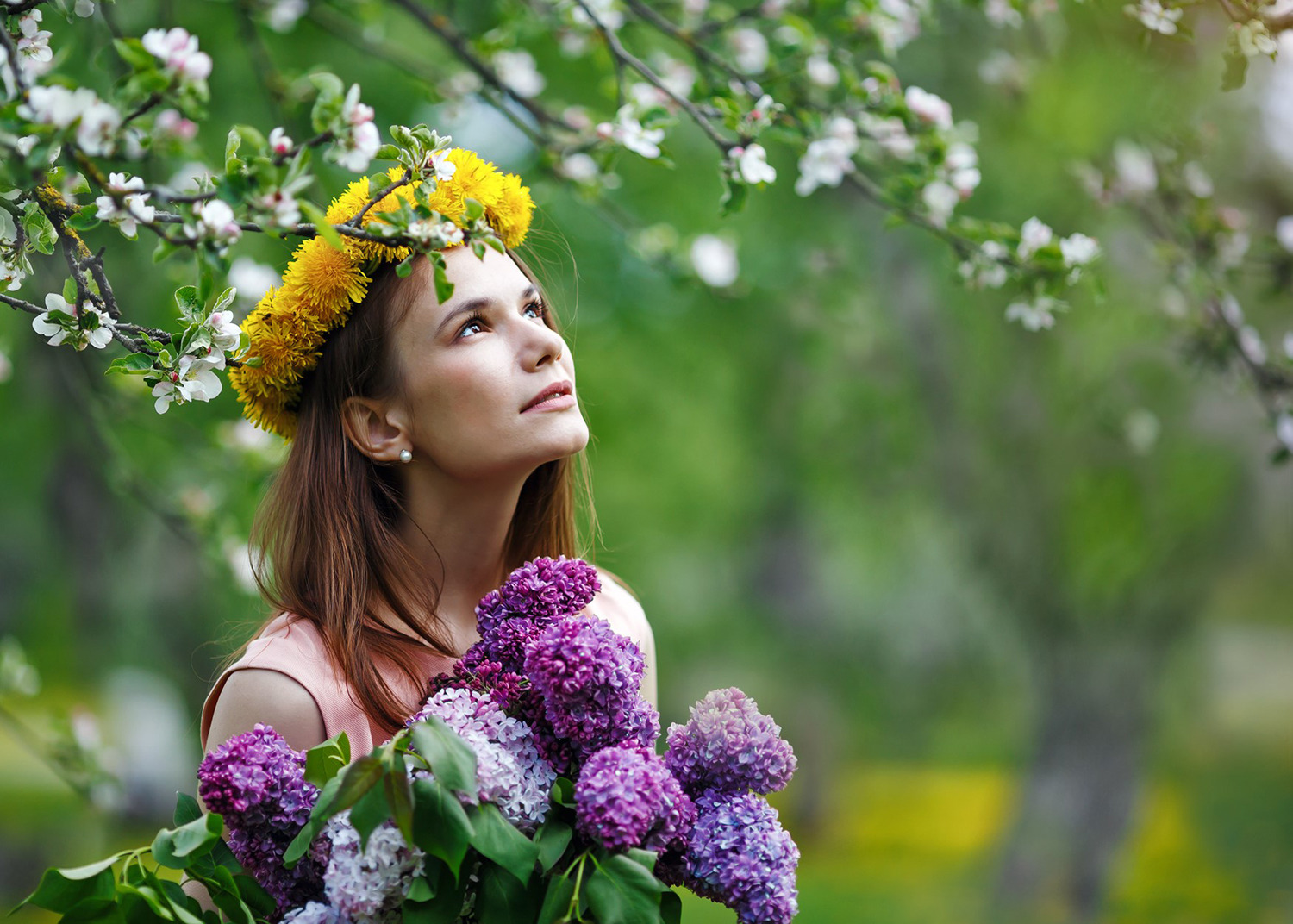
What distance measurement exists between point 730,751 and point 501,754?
0.29 meters

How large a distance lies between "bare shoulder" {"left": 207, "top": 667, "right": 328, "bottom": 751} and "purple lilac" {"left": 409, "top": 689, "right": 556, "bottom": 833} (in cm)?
38

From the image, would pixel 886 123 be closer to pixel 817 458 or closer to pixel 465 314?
pixel 465 314

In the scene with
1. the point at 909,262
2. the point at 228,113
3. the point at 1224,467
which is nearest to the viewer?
the point at 228,113

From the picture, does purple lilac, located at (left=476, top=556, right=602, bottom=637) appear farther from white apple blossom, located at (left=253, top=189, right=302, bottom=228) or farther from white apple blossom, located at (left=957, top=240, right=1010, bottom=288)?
white apple blossom, located at (left=957, top=240, right=1010, bottom=288)

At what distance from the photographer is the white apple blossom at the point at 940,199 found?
2.45 metres

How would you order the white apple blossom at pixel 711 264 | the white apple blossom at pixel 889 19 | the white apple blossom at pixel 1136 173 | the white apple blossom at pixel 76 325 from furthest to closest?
1. the white apple blossom at pixel 1136 173
2. the white apple blossom at pixel 711 264
3. the white apple blossom at pixel 889 19
4. the white apple blossom at pixel 76 325

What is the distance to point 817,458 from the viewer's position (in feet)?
32.3

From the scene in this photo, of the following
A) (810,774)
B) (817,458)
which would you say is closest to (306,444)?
(817,458)

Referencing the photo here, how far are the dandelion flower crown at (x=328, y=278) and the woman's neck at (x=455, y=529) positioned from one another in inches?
11.9

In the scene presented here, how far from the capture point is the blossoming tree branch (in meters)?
1.21

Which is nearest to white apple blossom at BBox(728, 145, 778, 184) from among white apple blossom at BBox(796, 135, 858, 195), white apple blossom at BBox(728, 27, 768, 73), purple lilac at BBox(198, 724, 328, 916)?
white apple blossom at BBox(796, 135, 858, 195)

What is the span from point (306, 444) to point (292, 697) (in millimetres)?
549

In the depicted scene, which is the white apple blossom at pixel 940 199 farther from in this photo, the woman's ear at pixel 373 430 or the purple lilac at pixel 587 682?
the purple lilac at pixel 587 682

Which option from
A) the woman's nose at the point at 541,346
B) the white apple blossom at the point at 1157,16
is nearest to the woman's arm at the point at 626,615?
the woman's nose at the point at 541,346
